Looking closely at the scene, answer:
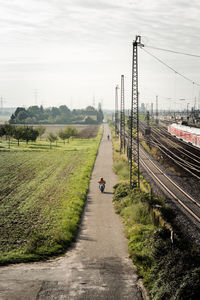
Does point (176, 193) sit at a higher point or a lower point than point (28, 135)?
lower

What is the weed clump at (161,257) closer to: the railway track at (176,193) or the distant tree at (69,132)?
the railway track at (176,193)

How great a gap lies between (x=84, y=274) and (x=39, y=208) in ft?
33.0

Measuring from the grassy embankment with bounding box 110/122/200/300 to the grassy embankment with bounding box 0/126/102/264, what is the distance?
338cm

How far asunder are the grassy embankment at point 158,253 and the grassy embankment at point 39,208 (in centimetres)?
338

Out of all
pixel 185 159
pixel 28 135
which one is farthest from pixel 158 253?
pixel 28 135

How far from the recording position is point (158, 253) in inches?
528

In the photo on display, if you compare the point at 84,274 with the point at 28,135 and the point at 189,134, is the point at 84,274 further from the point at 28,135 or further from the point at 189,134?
the point at 28,135

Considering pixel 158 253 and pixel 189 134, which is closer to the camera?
pixel 158 253

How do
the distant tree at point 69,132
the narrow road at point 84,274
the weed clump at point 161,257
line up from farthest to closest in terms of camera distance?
1. the distant tree at point 69,132
2. the narrow road at point 84,274
3. the weed clump at point 161,257

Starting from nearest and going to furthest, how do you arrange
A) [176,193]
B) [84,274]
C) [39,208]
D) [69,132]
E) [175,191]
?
[84,274] → [39,208] → [176,193] → [175,191] → [69,132]

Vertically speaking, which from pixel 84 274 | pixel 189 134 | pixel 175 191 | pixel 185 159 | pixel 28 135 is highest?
pixel 189 134

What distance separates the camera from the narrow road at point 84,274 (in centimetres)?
1113

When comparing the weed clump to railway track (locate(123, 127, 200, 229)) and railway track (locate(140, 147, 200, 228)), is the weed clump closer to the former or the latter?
railway track (locate(123, 127, 200, 229))

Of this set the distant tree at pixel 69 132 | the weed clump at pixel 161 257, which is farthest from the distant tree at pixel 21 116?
the weed clump at pixel 161 257
